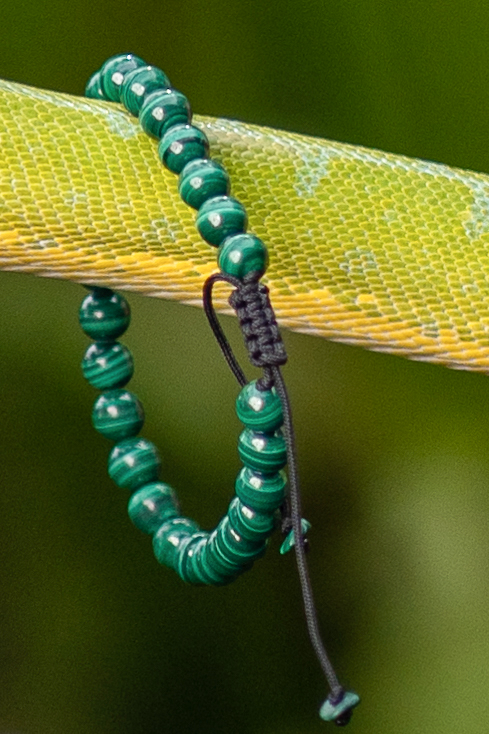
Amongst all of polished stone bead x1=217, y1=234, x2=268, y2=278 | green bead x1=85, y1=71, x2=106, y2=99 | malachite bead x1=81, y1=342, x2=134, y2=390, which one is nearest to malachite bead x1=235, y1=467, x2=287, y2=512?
polished stone bead x1=217, y1=234, x2=268, y2=278

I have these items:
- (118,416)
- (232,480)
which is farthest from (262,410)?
(232,480)

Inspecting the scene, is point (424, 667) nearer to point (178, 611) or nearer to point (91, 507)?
point (178, 611)

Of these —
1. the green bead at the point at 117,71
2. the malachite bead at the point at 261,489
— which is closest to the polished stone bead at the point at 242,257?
the malachite bead at the point at 261,489

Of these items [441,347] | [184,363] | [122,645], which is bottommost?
[122,645]

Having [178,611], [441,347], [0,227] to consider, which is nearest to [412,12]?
[441,347]

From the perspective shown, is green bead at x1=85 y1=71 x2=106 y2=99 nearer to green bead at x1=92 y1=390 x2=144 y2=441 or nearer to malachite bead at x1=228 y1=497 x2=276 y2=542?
green bead at x1=92 y1=390 x2=144 y2=441
